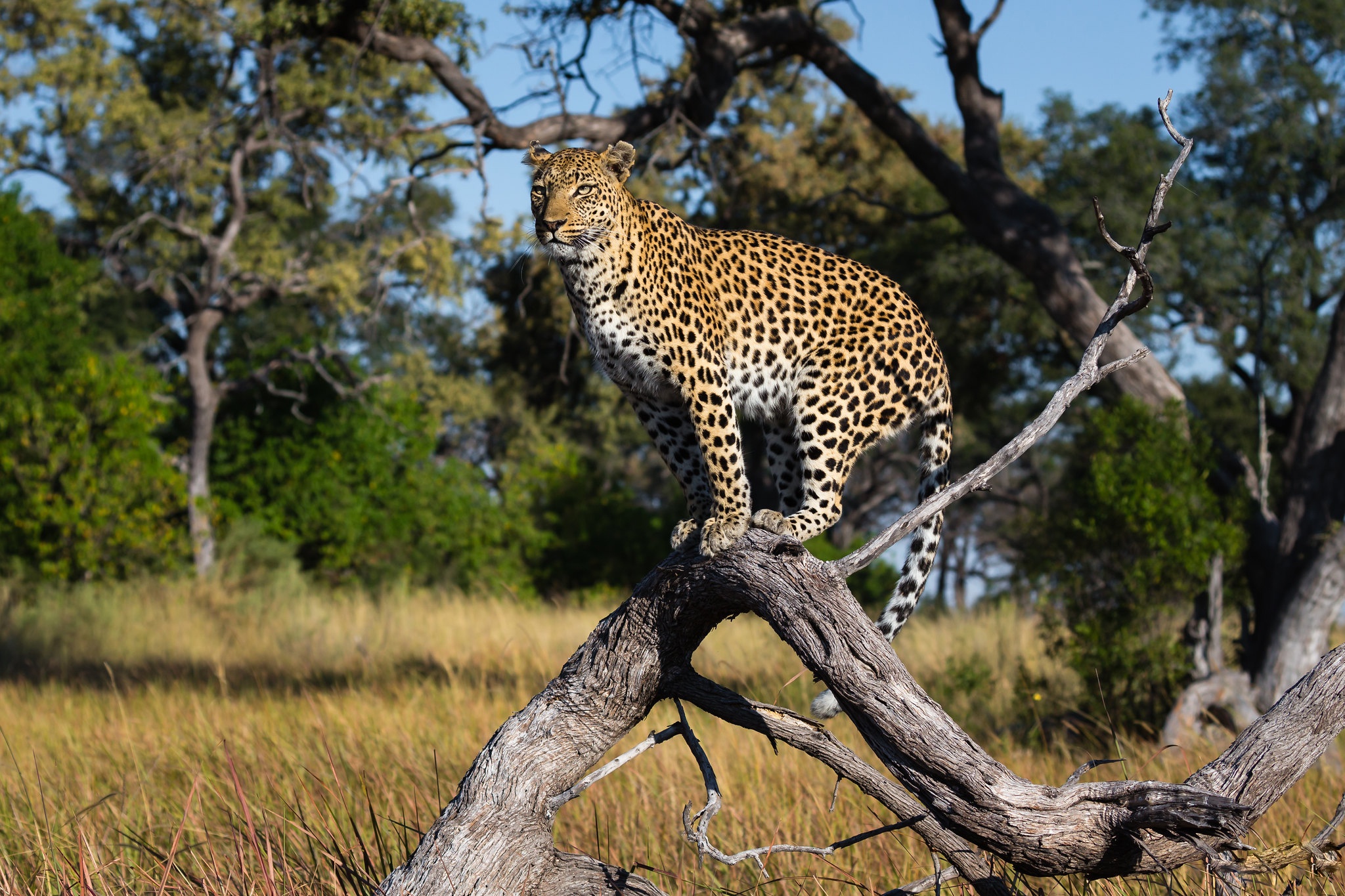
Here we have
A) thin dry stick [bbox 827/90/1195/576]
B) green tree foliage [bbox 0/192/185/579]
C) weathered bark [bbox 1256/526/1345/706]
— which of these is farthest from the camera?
green tree foliage [bbox 0/192/185/579]

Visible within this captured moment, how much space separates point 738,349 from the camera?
4.62m

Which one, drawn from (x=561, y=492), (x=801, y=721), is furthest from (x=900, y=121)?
(x=561, y=492)

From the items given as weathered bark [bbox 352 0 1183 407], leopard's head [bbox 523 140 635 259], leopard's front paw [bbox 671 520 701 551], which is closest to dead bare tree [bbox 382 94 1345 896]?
leopard's front paw [bbox 671 520 701 551]

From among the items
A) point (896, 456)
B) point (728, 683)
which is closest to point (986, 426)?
point (896, 456)

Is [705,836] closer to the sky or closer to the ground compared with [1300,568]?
closer to the ground

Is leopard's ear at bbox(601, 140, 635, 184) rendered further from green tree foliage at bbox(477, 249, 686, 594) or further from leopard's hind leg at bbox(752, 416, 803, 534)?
green tree foliage at bbox(477, 249, 686, 594)

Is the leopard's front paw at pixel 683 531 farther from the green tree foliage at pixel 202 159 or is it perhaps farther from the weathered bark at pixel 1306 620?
the green tree foliage at pixel 202 159

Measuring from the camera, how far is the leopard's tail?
4281 mm

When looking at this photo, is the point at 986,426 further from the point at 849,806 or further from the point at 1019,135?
the point at 849,806

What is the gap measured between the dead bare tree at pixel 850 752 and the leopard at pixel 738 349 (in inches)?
27.1

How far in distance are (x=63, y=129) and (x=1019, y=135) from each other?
1742 cm

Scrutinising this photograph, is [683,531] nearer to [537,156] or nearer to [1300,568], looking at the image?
[537,156]

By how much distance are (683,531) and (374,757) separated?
2811 mm

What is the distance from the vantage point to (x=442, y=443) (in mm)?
31688
